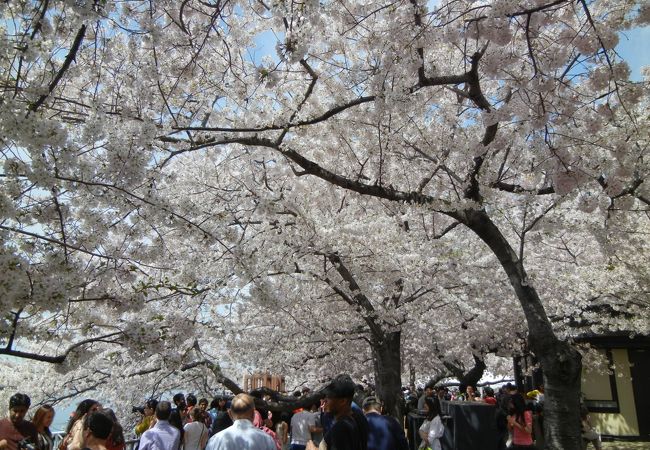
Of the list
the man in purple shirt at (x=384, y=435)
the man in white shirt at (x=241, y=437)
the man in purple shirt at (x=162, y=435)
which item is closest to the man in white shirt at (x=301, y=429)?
the man in purple shirt at (x=162, y=435)

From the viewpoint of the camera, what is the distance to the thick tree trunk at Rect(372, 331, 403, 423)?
9570 mm

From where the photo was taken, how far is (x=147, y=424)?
21.8 ft

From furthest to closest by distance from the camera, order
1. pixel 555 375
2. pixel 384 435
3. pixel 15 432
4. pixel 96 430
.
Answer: pixel 555 375
pixel 15 432
pixel 384 435
pixel 96 430

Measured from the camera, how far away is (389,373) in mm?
9891

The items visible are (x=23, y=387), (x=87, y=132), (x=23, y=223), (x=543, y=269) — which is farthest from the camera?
(x=543, y=269)

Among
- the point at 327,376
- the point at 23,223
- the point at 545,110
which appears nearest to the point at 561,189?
the point at 545,110

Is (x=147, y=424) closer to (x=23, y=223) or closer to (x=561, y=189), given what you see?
(x=23, y=223)

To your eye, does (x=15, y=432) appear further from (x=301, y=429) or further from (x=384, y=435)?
(x=301, y=429)

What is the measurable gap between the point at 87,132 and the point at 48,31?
71cm

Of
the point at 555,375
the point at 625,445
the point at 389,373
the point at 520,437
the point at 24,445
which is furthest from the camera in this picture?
the point at 625,445

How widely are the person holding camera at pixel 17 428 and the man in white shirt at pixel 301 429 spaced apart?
4.31m

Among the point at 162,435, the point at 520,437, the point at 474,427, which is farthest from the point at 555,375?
the point at 162,435

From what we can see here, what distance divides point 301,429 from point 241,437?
474 cm

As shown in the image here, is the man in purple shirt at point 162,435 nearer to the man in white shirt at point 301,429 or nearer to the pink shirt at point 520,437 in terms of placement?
the man in white shirt at point 301,429
